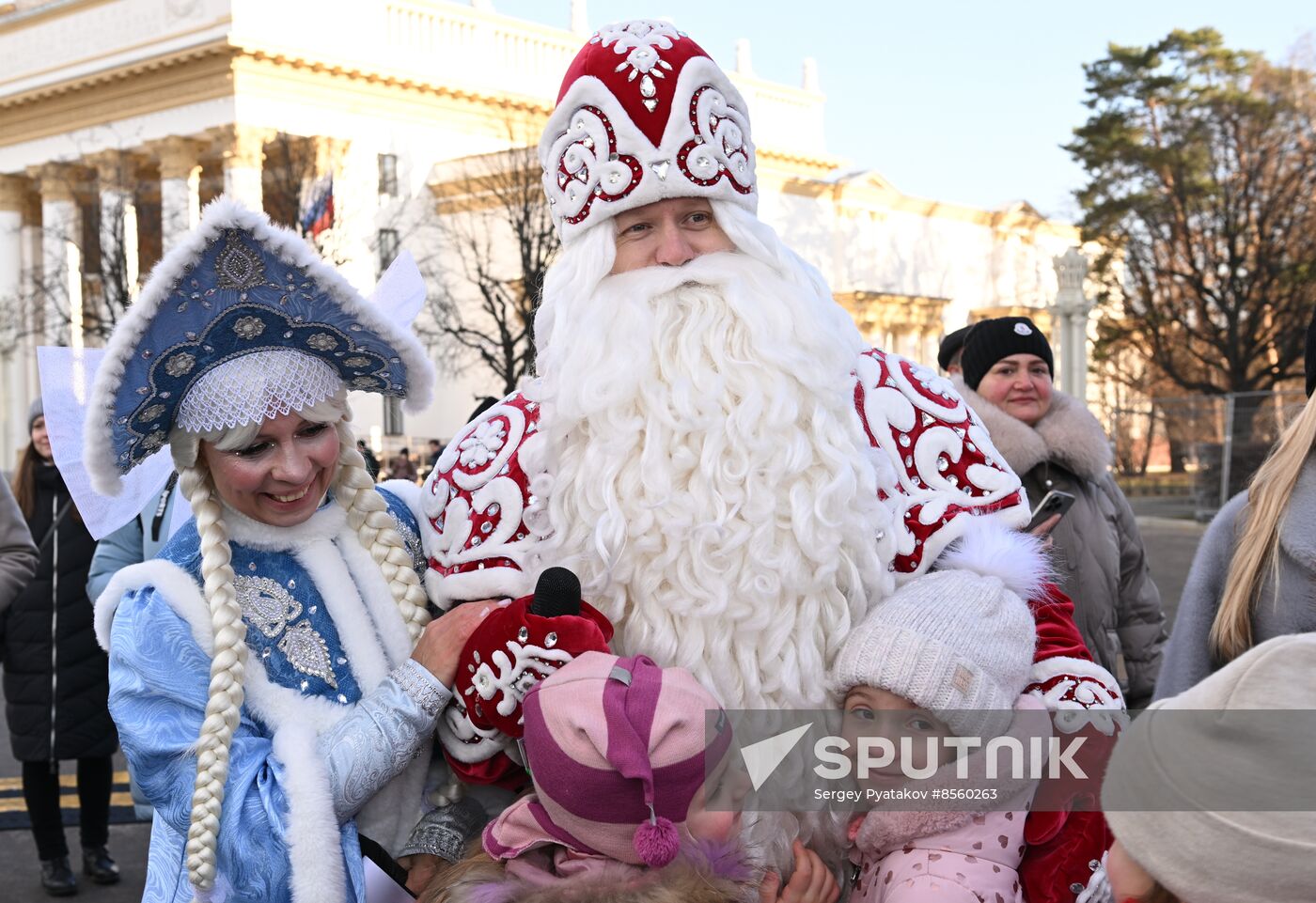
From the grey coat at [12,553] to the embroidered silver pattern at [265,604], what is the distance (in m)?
3.39

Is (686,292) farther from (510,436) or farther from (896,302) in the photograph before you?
(896,302)

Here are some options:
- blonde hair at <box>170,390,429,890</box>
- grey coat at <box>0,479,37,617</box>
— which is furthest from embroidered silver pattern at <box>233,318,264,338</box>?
grey coat at <box>0,479,37,617</box>

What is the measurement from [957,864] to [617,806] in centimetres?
60

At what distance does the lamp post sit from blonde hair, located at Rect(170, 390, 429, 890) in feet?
59.0

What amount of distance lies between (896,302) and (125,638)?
3658 cm

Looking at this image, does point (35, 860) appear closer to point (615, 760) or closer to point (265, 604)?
point (265, 604)

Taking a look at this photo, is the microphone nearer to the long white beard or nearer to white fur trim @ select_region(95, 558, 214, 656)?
the long white beard

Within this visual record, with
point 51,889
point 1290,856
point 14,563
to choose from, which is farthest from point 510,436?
point 51,889

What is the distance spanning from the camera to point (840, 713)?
2299mm

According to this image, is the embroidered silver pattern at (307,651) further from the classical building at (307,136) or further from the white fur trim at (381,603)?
the classical building at (307,136)

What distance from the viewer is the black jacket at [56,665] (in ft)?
18.7

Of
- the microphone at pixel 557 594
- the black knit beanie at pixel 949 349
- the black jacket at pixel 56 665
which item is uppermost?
the black knit beanie at pixel 949 349

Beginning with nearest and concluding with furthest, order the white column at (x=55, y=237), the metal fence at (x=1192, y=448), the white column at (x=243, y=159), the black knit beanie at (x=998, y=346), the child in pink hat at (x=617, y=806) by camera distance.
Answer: the child in pink hat at (x=617, y=806) < the black knit beanie at (x=998, y=346) < the metal fence at (x=1192, y=448) < the white column at (x=243, y=159) < the white column at (x=55, y=237)

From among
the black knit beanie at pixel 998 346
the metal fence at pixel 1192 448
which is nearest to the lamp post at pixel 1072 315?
the metal fence at pixel 1192 448
